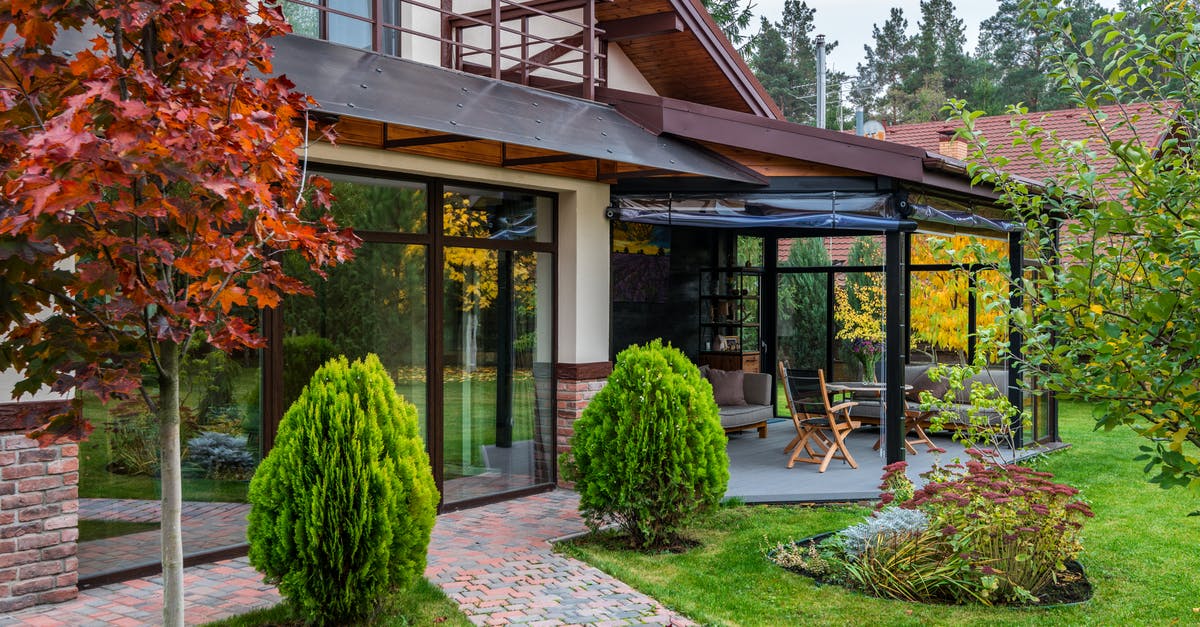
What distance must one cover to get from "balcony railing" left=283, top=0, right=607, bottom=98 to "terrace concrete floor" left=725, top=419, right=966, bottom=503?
369 centimetres

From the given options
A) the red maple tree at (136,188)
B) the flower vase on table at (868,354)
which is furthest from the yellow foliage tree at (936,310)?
the red maple tree at (136,188)

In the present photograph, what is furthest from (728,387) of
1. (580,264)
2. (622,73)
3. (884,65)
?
(884,65)

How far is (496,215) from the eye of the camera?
8.27 metres

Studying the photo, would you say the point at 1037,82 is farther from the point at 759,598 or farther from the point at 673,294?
the point at 759,598

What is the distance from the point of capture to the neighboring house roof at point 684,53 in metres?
9.30

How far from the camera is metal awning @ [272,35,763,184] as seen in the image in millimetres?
5781

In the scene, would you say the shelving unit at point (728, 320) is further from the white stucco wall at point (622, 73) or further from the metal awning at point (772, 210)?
the metal awning at point (772, 210)

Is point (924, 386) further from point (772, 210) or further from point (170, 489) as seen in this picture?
point (170, 489)

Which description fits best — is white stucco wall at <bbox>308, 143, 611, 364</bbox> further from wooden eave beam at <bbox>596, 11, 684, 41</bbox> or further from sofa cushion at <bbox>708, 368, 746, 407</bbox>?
sofa cushion at <bbox>708, 368, 746, 407</bbox>

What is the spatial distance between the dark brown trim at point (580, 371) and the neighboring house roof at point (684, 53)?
315 centimetres

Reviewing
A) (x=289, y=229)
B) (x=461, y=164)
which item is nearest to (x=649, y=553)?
(x=461, y=164)

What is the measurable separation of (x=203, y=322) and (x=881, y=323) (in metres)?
11.1

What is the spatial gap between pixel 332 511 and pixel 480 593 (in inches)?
49.2

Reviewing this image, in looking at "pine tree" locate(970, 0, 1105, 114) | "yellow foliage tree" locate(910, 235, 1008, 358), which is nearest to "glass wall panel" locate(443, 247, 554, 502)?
"yellow foliage tree" locate(910, 235, 1008, 358)
